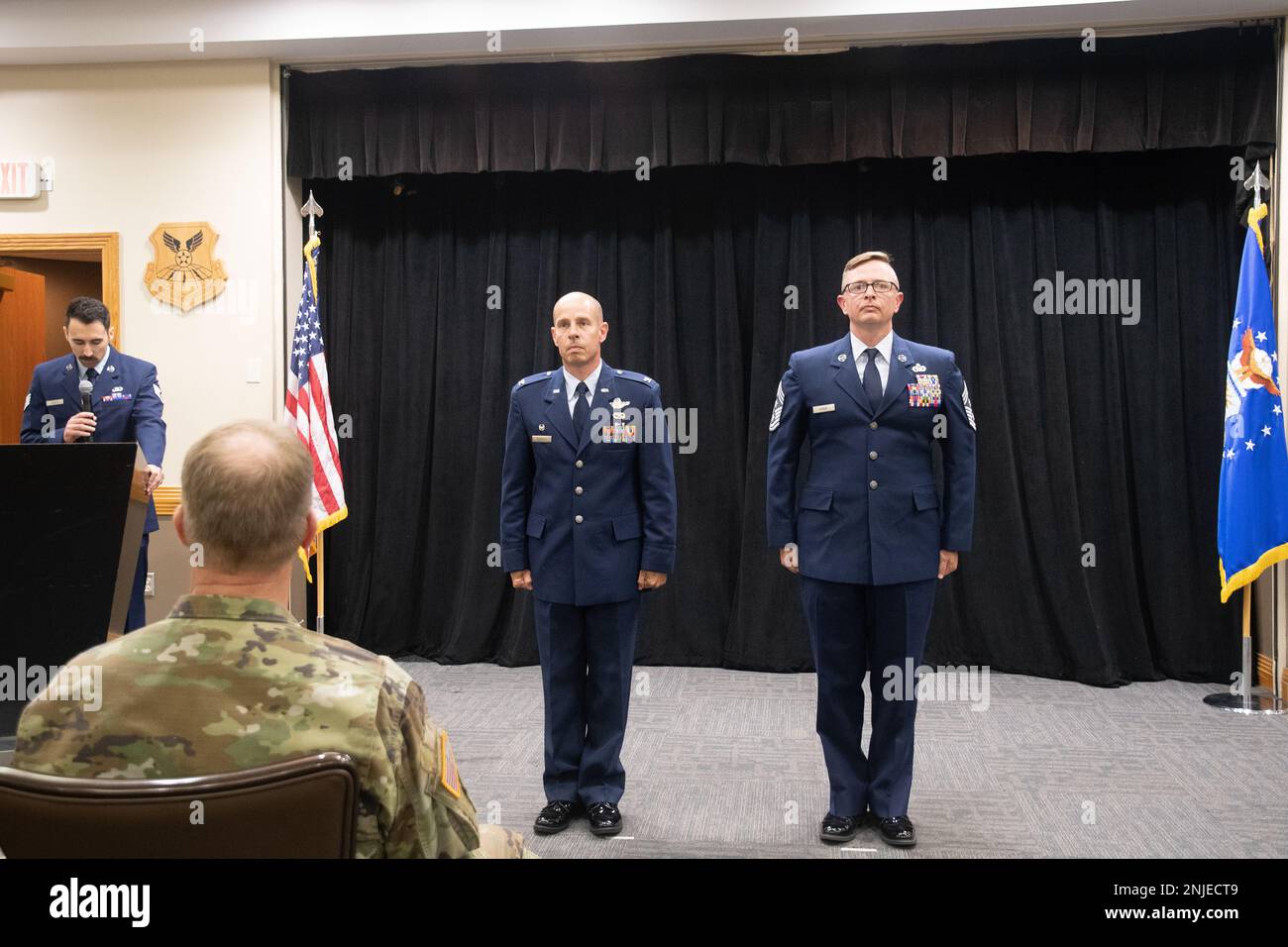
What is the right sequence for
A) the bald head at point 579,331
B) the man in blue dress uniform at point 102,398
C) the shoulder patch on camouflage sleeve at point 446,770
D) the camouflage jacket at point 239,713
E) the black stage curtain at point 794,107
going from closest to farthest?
the camouflage jacket at point 239,713 < the shoulder patch on camouflage sleeve at point 446,770 < the bald head at point 579,331 < the man in blue dress uniform at point 102,398 < the black stage curtain at point 794,107

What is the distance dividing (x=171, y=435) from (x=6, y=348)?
215cm

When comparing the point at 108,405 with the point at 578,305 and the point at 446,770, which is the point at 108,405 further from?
the point at 446,770

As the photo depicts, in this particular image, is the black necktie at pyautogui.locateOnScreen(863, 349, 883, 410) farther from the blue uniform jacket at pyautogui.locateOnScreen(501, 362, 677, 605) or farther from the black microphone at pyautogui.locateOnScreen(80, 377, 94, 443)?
the black microphone at pyautogui.locateOnScreen(80, 377, 94, 443)

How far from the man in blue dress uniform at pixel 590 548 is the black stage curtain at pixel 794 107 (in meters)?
2.21

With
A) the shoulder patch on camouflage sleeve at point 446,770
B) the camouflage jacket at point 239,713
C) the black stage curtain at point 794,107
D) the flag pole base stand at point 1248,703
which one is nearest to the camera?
the camouflage jacket at point 239,713

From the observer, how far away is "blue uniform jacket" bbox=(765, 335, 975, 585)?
266 centimetres

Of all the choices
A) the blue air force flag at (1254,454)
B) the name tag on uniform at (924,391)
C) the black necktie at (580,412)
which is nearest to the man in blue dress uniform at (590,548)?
the black necktie at (580,412)

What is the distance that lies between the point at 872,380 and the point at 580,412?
0.85 m

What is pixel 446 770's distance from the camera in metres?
1.15

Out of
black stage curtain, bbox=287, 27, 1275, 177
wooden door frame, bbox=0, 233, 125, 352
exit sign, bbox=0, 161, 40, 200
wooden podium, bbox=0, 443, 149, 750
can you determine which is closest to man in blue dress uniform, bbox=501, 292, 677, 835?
wooden podium, bbox=0, 443, 149, 750

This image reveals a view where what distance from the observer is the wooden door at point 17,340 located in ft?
19.8

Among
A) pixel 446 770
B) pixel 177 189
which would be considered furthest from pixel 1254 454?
pixel 177 189

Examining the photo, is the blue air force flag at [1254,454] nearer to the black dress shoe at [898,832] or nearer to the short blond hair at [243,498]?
the black dress shoe at [898,832]
